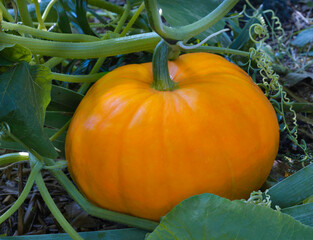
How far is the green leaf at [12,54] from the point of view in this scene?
869 millimetres

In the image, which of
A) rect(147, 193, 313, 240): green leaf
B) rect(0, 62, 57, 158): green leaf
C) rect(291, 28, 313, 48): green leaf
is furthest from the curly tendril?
rect(291, 28, 313, 48): green leaf

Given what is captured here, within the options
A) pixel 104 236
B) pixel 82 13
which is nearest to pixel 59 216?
pixel 104 236

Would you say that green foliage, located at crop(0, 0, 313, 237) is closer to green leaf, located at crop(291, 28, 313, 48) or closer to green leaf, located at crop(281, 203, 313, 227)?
green leaf, located at crop(281, 203, 313, 227)

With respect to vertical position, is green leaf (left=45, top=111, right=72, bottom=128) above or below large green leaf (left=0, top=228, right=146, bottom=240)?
above

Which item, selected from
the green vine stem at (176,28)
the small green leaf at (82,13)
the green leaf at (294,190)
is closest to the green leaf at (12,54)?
the green vine stem at (176,28)

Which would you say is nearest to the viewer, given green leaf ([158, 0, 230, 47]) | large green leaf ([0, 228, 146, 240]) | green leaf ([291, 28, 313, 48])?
large green leaf ([0, 228, 146, 240])

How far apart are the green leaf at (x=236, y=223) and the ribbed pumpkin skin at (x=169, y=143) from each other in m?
0.18

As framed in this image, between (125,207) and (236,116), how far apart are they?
0.93ft

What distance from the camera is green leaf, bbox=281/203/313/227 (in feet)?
2.64

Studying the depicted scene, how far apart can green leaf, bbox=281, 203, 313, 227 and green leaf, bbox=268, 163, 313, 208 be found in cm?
5

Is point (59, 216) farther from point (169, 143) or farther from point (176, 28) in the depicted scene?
point (176, 28)

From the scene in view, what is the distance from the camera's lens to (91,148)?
35.8 inches

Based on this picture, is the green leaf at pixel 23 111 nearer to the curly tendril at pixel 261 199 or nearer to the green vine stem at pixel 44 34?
the green vine stem at pixel 44 34

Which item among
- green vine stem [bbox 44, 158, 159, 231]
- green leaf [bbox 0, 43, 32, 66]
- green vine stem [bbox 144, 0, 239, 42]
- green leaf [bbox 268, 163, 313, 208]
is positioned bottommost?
green vine stem [bbox 44, 158, 159, 231]
